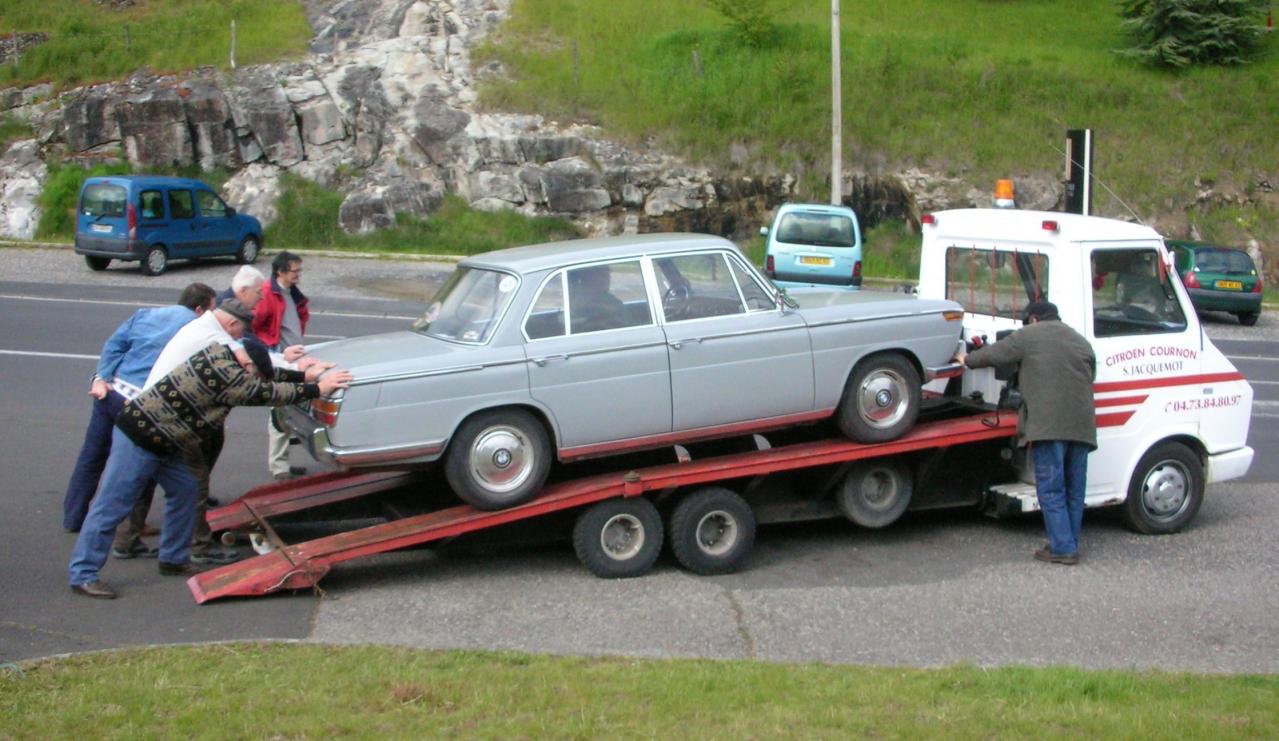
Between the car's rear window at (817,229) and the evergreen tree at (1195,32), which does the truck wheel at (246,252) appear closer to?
the car's rear window at (817,229)

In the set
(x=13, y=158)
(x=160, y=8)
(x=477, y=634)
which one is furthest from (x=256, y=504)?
(x=160, y=8)

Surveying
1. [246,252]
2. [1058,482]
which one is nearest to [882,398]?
[1058,482]

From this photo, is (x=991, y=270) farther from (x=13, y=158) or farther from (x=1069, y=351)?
(x=13, y=158)

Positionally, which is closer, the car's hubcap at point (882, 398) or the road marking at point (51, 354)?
the car's hubcap at point (882, 398)

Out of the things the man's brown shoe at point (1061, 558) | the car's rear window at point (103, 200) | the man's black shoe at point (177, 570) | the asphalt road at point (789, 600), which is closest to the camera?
the asphalt road at point (789, 600)

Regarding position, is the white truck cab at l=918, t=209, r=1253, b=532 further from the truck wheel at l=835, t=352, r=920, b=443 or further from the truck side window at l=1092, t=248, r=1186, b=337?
the truck wheel at l=835, t=352, r=920, b=443

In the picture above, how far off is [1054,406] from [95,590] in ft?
19.0

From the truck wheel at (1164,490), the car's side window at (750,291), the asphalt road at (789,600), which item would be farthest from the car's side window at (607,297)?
the truck wheel at (1164,490)

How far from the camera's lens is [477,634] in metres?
6.75

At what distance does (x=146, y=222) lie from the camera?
24.9 m

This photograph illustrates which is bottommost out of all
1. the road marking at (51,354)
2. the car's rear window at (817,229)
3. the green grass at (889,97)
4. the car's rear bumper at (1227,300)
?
the car's rear bumper at (1227,300)

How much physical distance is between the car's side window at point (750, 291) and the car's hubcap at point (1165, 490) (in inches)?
123

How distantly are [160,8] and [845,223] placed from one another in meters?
25.8

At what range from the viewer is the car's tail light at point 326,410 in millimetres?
7117
